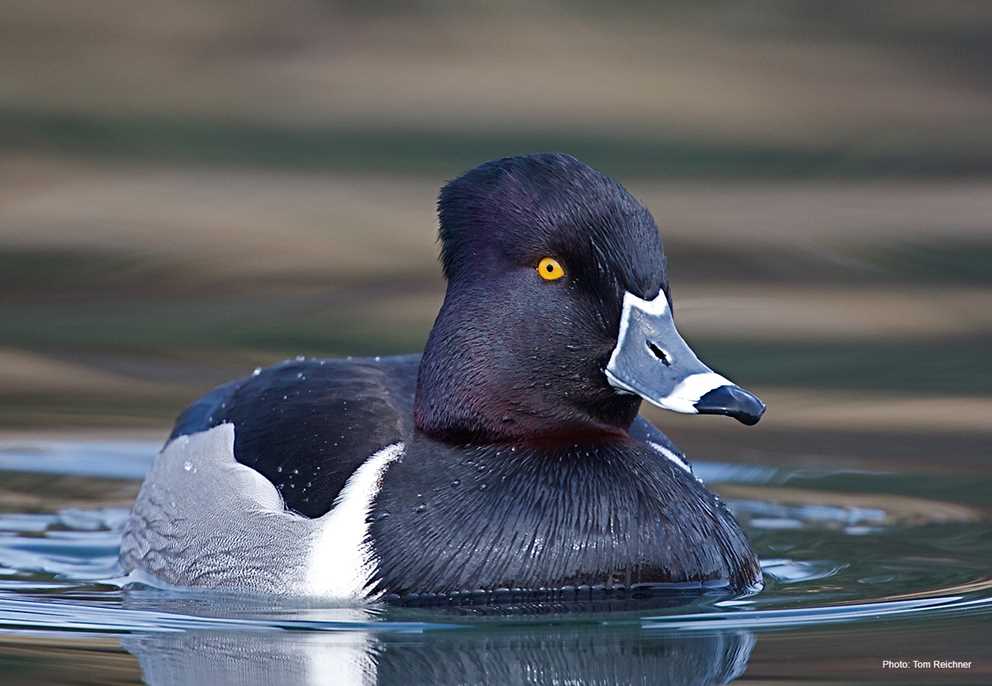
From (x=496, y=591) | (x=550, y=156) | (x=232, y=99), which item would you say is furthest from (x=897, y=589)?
(x=232, y=99)

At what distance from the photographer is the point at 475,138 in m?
12.7

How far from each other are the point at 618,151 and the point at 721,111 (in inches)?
36.1

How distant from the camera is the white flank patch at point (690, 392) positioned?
6922 millimetres

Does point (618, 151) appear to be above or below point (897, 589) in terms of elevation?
above

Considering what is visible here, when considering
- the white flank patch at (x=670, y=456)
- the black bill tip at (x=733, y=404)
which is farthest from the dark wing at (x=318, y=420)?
the black bill tip at (x=733, y=404)

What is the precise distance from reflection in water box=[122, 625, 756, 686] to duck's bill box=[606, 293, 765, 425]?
74 centimetres

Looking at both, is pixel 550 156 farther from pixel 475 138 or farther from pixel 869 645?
pixel 475 138

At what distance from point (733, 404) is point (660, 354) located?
1.39 feet

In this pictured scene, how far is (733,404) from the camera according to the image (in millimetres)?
6770

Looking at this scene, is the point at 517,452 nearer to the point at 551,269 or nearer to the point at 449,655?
the point at 551,269

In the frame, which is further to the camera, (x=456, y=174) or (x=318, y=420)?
(x=456, y=174)

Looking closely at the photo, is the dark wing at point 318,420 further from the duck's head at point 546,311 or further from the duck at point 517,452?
the duck's head at point 546,311

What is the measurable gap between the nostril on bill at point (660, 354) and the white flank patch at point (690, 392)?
0.09m

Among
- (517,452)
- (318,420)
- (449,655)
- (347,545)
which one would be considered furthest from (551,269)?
(449,655)
